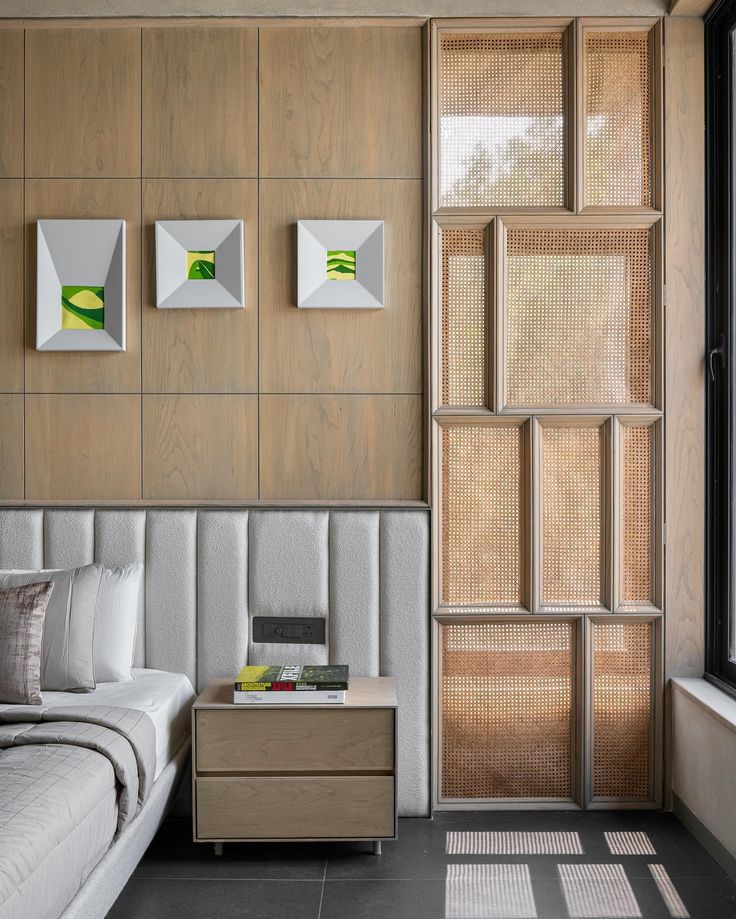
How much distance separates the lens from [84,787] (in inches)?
77.0

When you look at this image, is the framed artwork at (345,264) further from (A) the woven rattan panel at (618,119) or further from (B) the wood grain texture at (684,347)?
(B) the wood grain texture at (684,347)

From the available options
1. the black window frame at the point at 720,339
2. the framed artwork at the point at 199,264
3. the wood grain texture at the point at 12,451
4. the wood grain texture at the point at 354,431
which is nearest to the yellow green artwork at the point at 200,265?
the framed artwork at the point at 199,264

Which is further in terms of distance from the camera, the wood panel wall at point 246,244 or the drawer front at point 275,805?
the wood panel wall at point 246,244

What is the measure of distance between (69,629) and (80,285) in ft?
4.07

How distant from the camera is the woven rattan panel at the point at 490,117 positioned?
9.88 feet

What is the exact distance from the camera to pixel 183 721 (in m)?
2.75

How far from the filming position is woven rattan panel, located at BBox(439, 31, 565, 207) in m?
3.01

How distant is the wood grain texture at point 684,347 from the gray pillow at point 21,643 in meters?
2.17

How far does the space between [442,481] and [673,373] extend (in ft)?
3.07

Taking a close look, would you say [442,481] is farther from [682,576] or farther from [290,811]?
[290,811]

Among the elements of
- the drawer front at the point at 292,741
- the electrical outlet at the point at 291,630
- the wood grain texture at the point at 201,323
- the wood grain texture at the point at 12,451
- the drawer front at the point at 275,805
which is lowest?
the drawer front at the point at 275,805

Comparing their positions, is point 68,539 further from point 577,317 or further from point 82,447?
point 577,317

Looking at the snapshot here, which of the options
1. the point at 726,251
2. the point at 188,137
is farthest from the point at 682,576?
the point at 188,137

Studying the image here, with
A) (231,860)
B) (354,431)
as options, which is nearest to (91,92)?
(354,431)
